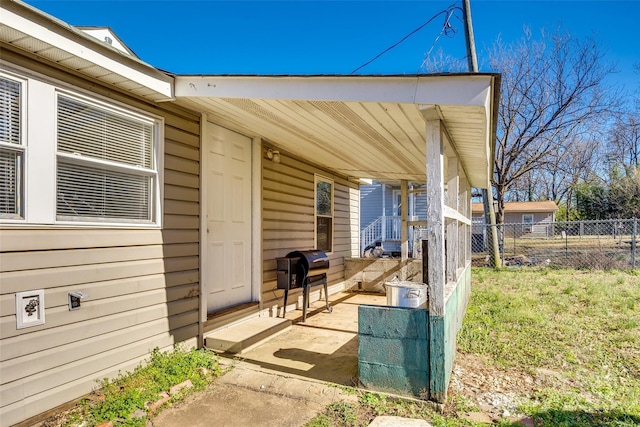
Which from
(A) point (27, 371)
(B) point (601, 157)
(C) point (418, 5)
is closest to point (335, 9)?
(C) point (418, 5)

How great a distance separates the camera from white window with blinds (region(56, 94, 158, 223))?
2.64m

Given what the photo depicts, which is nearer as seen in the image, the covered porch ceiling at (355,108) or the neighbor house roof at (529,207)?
the covered porch ceiling at (355,108)

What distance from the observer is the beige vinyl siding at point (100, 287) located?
2314mm

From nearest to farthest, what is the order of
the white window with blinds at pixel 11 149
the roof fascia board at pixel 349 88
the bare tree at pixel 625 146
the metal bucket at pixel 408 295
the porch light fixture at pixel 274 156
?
the white window with blinds at pixel 11 149
the roof fascia board at pixel 349 88
the metal bucket at pixel 408 295
the porch light fixture at pixel 274 156
the bare tree at pixel 625 146

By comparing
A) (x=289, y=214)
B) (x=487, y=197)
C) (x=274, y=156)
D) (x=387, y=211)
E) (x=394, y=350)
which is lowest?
(x=394, y=350)

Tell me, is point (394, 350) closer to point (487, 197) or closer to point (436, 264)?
point (436, 264)

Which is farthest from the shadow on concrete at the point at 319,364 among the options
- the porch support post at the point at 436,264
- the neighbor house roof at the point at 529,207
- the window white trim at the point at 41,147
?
the neighbor house roof at the point at 529,207

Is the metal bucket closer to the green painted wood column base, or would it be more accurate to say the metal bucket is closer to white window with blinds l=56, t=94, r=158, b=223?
the green painted wood column base

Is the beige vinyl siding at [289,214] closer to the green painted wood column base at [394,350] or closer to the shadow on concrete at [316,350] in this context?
the shadow on concrete at [316,350]

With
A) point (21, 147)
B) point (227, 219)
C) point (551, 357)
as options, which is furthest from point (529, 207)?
point (21, 147)

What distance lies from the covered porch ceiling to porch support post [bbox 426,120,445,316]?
0.77 ft

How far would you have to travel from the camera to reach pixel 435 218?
9.41ft

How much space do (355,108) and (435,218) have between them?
1086mm

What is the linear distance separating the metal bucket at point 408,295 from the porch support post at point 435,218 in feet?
0.68
